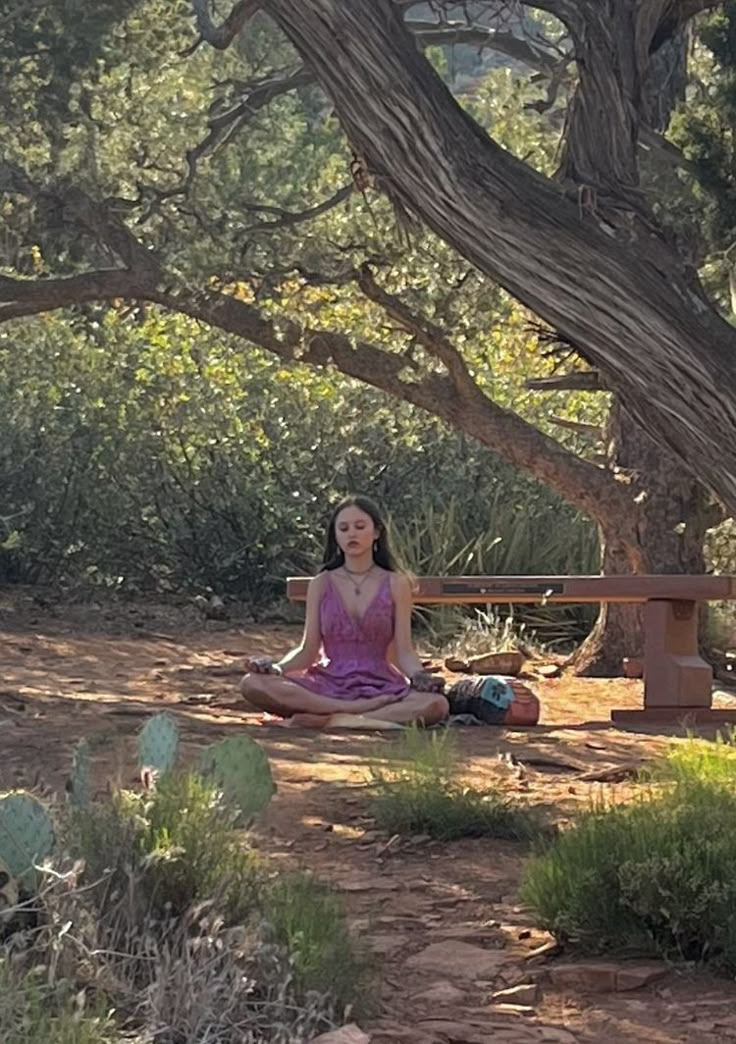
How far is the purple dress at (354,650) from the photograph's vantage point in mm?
9211

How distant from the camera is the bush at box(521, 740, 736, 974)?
4520mm

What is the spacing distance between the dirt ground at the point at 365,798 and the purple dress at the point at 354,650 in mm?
392

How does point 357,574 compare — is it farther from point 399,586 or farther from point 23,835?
point 23,835

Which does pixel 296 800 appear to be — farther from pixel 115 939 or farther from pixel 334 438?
pixel 334 438

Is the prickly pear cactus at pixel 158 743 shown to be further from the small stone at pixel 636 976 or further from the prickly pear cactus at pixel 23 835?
the small stone at pixel 636 976

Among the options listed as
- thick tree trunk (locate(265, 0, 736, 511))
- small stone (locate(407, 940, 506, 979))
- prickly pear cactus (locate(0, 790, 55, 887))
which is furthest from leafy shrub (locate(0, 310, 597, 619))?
prickly pear cactus (locate(0, 790, 55, 887))

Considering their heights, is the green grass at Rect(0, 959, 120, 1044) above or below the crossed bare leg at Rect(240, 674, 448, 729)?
below

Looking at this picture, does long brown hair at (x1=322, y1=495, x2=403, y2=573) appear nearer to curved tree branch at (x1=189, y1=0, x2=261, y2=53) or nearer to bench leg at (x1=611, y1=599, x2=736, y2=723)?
bench leg at (x1=611, y1=599, x2=736, y2=723)

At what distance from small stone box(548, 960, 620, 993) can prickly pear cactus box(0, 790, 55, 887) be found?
4.19 ft

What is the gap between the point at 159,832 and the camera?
4.11 metres

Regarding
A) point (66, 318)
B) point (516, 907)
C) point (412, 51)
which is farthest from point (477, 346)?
point (516, 907)

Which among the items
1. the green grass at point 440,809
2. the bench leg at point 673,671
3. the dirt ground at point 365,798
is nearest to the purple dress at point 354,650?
the dirt ground at point 365,798

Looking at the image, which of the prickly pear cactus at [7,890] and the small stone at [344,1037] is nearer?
the small stone at [344,1037]

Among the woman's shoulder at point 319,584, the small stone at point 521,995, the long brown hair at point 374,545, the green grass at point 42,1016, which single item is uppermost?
the long brown hair at point 374,545
